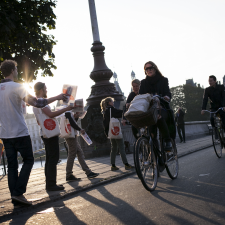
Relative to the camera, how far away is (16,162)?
5090 mm

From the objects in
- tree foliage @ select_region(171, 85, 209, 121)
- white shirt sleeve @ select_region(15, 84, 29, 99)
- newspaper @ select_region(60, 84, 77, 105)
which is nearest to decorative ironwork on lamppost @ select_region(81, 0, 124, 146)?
newspaper @ select_region(60, 84, 77, 105)

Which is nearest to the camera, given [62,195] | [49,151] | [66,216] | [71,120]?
[66,216]

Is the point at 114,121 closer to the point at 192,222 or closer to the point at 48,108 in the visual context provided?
the point at 48,108

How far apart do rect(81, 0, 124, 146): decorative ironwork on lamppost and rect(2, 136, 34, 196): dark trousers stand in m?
8.46

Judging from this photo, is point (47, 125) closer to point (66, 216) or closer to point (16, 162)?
point (16, 162)

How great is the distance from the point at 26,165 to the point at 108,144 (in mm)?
8684

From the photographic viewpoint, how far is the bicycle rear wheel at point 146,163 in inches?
185

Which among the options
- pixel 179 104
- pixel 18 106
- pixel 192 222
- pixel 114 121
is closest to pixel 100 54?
pixel 114 121

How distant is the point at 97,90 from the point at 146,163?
9128mm

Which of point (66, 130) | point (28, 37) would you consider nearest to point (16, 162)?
point (66, 130)

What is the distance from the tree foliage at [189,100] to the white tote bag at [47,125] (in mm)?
69078

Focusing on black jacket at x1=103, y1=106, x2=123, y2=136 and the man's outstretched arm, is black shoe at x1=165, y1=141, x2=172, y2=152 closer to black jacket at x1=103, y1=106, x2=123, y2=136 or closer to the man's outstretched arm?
the man's outstretched arm

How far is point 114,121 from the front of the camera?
8156mm

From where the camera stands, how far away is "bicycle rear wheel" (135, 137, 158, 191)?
4703 millimetres
